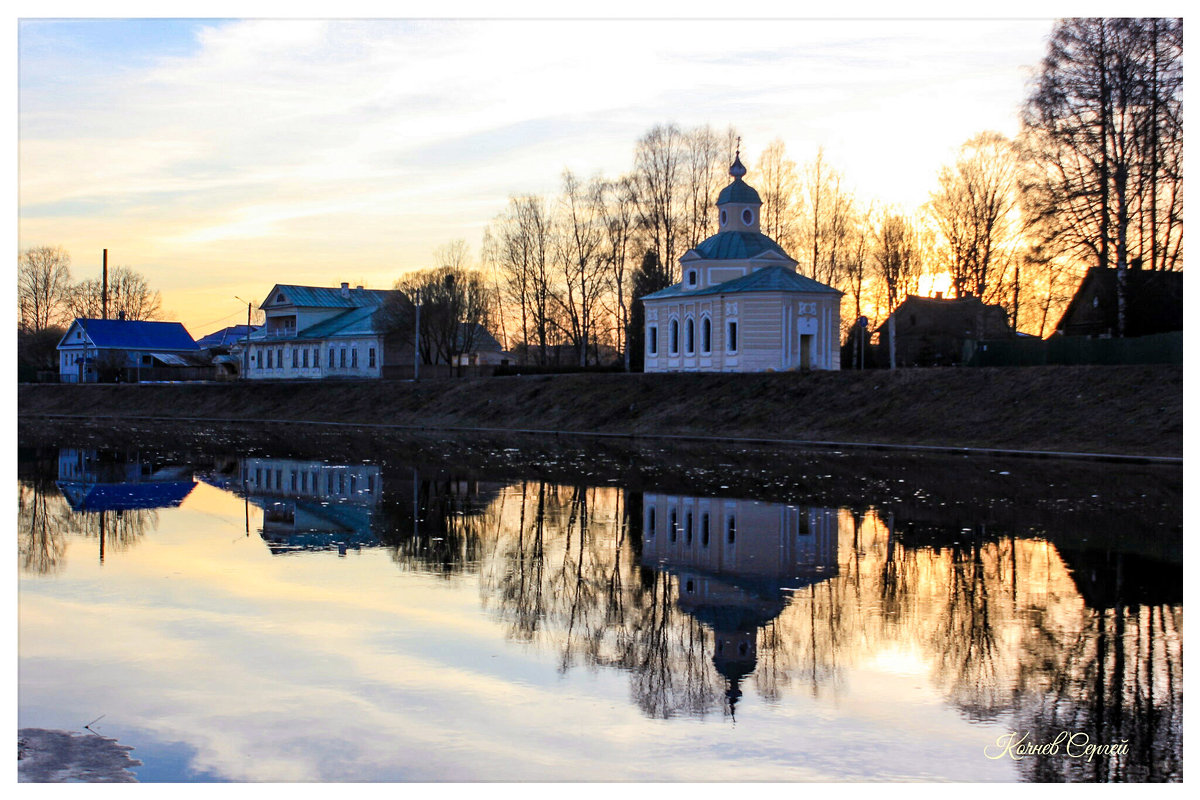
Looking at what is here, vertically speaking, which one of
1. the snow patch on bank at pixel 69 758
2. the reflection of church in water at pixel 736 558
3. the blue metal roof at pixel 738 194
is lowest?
the snow patch on bank at pixel 69 758

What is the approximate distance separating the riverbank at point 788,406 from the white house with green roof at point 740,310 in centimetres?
316

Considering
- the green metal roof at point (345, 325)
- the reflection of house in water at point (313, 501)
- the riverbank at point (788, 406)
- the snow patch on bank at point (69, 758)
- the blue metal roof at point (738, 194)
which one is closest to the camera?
the snow patch on bank at point (69, 758)

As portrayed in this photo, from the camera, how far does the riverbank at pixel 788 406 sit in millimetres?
38219

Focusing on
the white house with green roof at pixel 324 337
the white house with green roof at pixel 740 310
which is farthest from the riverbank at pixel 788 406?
the white house with green roof at pixel 324 337

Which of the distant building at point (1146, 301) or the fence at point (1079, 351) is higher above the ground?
the distant building at point (1146, 301)

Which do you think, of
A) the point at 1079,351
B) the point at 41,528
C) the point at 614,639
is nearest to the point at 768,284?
the point at 1079,351

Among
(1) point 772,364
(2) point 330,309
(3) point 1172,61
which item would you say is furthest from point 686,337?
(2) point 330,309

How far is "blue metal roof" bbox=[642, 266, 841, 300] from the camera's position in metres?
58.6

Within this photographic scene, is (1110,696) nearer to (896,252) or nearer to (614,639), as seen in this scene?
(614,639)

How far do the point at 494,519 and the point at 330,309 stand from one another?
7319cm

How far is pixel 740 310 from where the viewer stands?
193ft

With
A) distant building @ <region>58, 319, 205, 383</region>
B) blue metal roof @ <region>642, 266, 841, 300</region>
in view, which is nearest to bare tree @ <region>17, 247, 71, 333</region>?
distant building @ <region>58, 319, 205, 383</region>

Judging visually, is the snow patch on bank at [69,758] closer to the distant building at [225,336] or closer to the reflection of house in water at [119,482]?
the reflection of house in water at [119,482]

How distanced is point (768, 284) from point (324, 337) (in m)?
40.9
